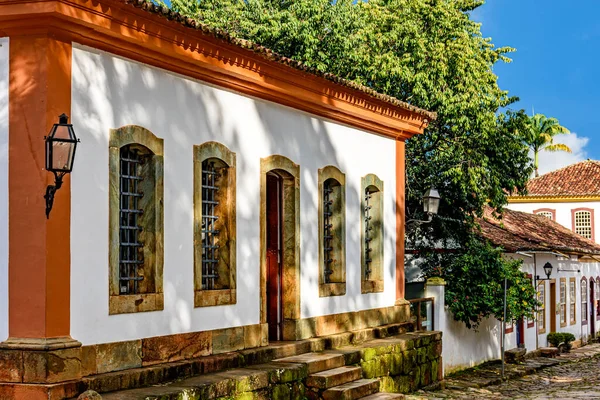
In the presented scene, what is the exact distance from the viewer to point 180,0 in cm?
2547

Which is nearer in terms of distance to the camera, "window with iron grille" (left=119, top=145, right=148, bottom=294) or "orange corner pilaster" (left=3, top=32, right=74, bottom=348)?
"orange corner pilaster" (left=3, top=32, right=74, bottom=348)

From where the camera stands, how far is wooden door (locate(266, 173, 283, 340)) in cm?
1276

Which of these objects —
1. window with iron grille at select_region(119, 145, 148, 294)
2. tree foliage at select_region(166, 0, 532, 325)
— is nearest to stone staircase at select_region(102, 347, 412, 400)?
window with iron grille at select_region(119, 145, 148, 294)

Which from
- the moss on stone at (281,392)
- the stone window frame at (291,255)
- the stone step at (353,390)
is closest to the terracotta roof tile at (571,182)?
the stone window frame at (291,255)

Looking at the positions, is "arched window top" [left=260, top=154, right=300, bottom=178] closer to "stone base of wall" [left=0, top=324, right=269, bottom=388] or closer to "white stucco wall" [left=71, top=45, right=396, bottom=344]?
"white stucco wall" [left=71, top=45, right=396, bottom=344]

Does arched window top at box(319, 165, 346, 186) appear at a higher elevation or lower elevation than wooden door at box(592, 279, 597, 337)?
higher

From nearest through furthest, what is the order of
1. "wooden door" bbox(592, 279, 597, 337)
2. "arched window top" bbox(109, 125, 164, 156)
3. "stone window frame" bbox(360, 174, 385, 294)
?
"arched window top" bbox(109, 125, 164, 156), "stone window frame" bbox(360, 174, 385, 294), "wooden door" bbox(592, 279, 597, 337)

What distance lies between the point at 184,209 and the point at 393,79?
1071 centimetres

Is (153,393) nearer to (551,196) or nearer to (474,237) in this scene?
(474,237)

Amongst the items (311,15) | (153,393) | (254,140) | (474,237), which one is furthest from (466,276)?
(153,393)

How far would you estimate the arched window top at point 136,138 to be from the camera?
30.3ft

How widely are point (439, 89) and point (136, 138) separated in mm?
11809

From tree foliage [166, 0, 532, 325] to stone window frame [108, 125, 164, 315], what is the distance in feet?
34.3

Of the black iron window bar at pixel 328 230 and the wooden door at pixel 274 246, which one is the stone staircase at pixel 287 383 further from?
the black iron window bar at pixel 328 230
